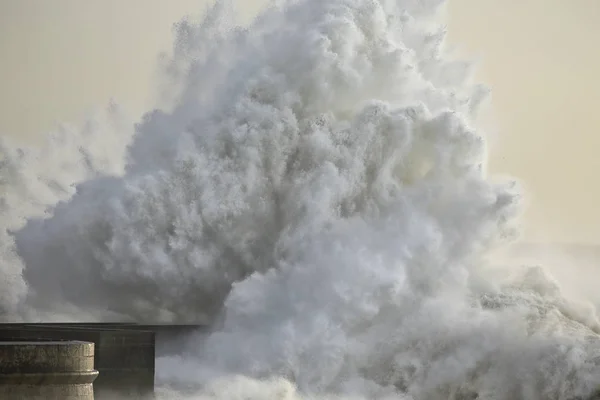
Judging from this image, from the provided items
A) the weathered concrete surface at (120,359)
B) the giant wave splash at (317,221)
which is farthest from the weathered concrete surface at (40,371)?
the giant wave splash at (317,221)

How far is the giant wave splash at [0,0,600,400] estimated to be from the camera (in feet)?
121

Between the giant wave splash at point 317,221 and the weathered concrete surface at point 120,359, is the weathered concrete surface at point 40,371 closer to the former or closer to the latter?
the weathered concrete surface at point 120,359

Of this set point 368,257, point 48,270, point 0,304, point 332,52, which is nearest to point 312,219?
point 368,257

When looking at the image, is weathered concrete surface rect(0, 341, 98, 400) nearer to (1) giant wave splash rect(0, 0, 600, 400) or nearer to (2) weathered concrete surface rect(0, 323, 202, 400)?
(2) weathered concrete surface rect(0, 323, 202, 400)

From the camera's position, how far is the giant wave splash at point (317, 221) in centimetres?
3703

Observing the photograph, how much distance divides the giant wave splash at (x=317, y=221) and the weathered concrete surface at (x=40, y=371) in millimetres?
12303

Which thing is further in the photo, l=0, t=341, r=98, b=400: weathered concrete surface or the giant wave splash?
the giant wave splash

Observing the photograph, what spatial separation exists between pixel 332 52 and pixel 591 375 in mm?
11228

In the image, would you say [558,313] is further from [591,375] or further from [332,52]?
[332,52]

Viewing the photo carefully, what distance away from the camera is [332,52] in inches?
1599

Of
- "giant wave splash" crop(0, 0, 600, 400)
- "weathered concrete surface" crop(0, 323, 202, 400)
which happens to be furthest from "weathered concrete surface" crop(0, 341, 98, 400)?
"giant wave splash" crop(0, 0, 600, 400)

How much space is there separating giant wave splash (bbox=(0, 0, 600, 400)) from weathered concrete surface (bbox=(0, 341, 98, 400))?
1230 centimetres

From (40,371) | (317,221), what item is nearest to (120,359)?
(40,371)

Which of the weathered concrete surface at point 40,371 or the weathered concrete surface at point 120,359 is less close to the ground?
the weathered concrete surface at point 120,359
